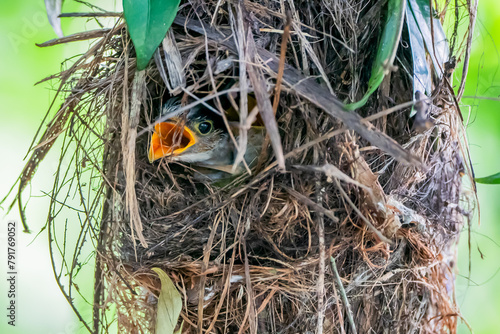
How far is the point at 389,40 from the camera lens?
85cm

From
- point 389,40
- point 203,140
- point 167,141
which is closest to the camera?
point 389,40

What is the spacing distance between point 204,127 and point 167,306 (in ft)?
1.66

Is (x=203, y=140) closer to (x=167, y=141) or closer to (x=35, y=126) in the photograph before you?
(x=167, y=141)

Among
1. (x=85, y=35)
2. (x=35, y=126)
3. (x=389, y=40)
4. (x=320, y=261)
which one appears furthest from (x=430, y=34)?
(x=35, y=126)

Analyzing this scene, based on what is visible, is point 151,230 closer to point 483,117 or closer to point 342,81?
point 342,81

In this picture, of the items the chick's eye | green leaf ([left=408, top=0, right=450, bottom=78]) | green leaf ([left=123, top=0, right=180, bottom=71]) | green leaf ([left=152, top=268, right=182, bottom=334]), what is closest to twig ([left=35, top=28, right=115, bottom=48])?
green leaf ([left=123, top=0, right=180, bottom=71])

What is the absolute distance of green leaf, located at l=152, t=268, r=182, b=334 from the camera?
0.98 meters

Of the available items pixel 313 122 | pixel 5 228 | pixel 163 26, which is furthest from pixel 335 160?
pixel 5 228

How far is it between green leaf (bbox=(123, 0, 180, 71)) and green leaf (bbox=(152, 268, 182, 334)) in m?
0.48

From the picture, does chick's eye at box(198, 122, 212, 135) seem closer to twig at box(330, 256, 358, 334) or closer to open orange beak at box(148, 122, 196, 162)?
open orange beak at box(148, 122, 196, 162)

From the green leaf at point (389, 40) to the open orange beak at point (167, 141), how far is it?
0.45 metres

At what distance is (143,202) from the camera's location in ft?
3.66

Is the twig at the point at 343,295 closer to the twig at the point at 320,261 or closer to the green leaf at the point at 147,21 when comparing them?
the twig at the point at 320,261

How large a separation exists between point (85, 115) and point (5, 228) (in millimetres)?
604
